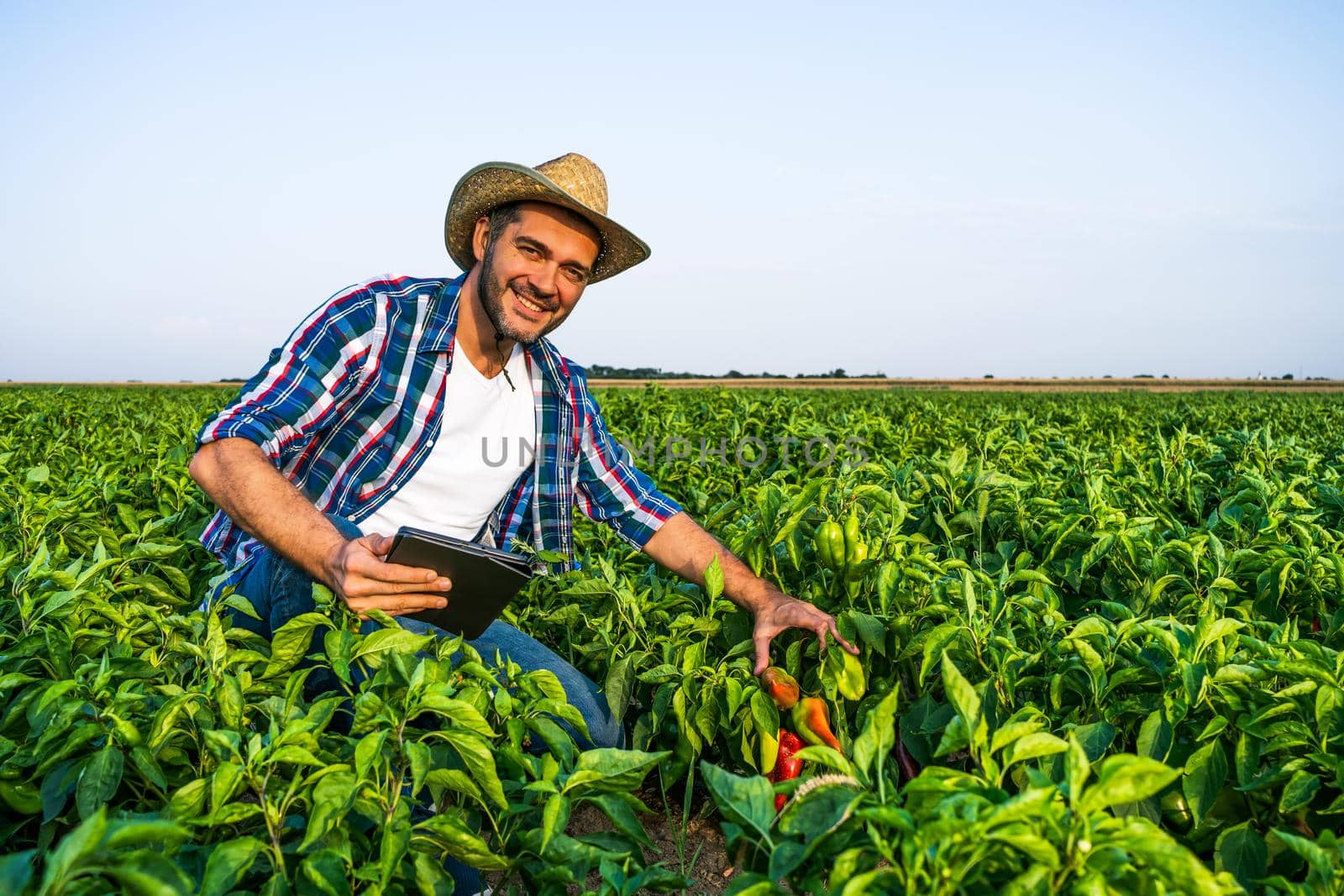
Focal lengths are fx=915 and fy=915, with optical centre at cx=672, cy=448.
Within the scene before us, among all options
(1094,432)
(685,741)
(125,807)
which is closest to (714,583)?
(685,741)

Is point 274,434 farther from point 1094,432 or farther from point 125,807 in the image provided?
point 1094,432

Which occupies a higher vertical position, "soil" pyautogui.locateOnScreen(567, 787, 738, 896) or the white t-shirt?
the white t-shirt

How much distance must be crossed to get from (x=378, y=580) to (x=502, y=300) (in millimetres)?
1233

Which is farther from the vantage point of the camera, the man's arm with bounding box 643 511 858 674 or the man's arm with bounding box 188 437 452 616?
the man's arm with bounding box 643 511 858 674

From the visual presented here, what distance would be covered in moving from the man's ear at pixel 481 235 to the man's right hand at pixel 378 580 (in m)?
1.46

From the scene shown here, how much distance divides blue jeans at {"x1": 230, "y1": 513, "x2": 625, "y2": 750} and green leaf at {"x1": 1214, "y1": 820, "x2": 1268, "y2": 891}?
131cm

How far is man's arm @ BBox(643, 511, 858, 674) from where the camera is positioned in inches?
83.1

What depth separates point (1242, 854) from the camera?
1.44 meters

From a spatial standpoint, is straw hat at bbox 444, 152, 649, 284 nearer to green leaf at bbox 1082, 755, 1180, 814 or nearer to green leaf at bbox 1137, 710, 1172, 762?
green leaf at bbox 1137, 710, 1172, 762

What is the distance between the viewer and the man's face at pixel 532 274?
2.88 m

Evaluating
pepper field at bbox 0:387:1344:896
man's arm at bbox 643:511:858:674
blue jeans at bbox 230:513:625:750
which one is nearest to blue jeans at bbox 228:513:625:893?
blue jeans at bbox 230:513:625:750

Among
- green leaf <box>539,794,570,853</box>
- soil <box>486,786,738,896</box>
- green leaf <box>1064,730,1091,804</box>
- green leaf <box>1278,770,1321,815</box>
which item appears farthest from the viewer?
soil <box>486,786,738,896</box>

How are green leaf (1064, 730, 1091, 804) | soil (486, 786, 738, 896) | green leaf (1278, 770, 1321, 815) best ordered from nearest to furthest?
green leaf (1064, 730, 1091, 804) < green leaf (1278, 770, 1321, 815) < soil (486, 786, 738, 896)

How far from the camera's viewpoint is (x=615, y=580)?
2.51 metres
